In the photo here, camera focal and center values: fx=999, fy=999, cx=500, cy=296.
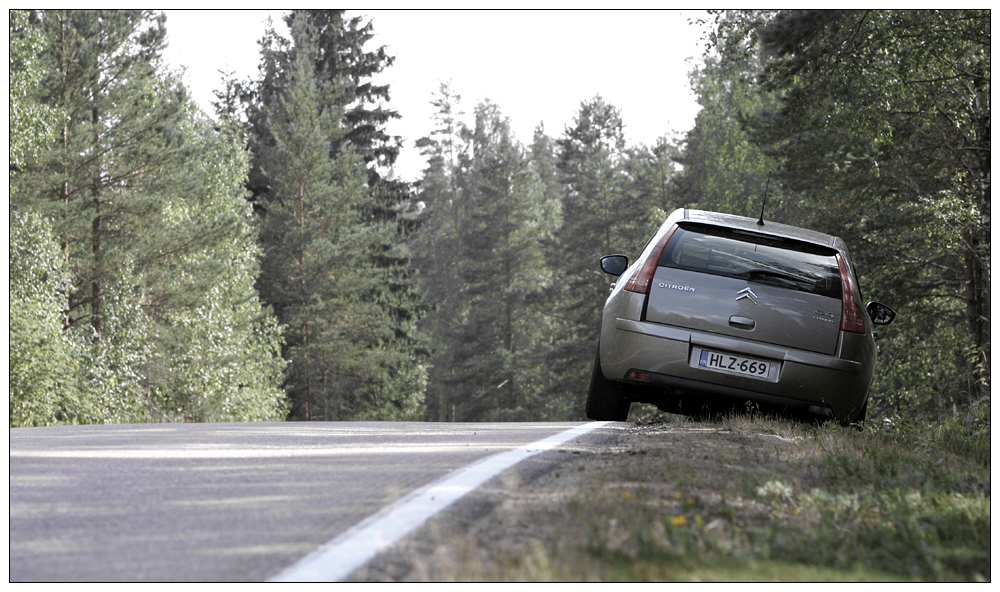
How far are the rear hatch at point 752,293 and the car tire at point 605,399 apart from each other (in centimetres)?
99

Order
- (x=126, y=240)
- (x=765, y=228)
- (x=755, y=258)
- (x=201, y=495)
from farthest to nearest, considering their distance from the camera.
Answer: (x=126, y=240), (x=765, y=228), (x=755, y=258), (x=201, y=495)

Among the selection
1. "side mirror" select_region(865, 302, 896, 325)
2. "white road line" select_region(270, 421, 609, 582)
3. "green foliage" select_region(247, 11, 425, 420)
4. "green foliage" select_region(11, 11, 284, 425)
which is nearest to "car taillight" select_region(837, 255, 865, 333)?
"side mirror" select_region(865, 302, 896, 325)

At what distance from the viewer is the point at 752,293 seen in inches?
297

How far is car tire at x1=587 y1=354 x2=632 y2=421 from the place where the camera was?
333 inches

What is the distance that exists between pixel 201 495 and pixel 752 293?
15.1 feet

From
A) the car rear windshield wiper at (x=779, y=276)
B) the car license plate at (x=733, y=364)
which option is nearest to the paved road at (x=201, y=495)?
the car license plate at (x=733, y=364)

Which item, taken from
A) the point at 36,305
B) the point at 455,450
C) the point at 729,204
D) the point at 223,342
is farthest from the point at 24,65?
the point at 729,204

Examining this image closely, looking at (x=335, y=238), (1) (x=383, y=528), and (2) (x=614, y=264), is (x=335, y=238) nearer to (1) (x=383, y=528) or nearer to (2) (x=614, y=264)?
(2) (x=614, y=264)

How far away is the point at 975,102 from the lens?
15109 millimetres

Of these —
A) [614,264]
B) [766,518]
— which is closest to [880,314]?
[614,264]

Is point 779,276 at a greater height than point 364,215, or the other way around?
point 364,215

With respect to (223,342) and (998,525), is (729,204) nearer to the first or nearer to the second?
(223,342)

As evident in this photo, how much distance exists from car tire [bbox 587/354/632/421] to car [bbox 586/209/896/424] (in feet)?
1.79

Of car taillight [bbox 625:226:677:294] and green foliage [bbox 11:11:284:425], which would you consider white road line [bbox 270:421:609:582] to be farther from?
green foliage [bbox 11:11:284:425]
